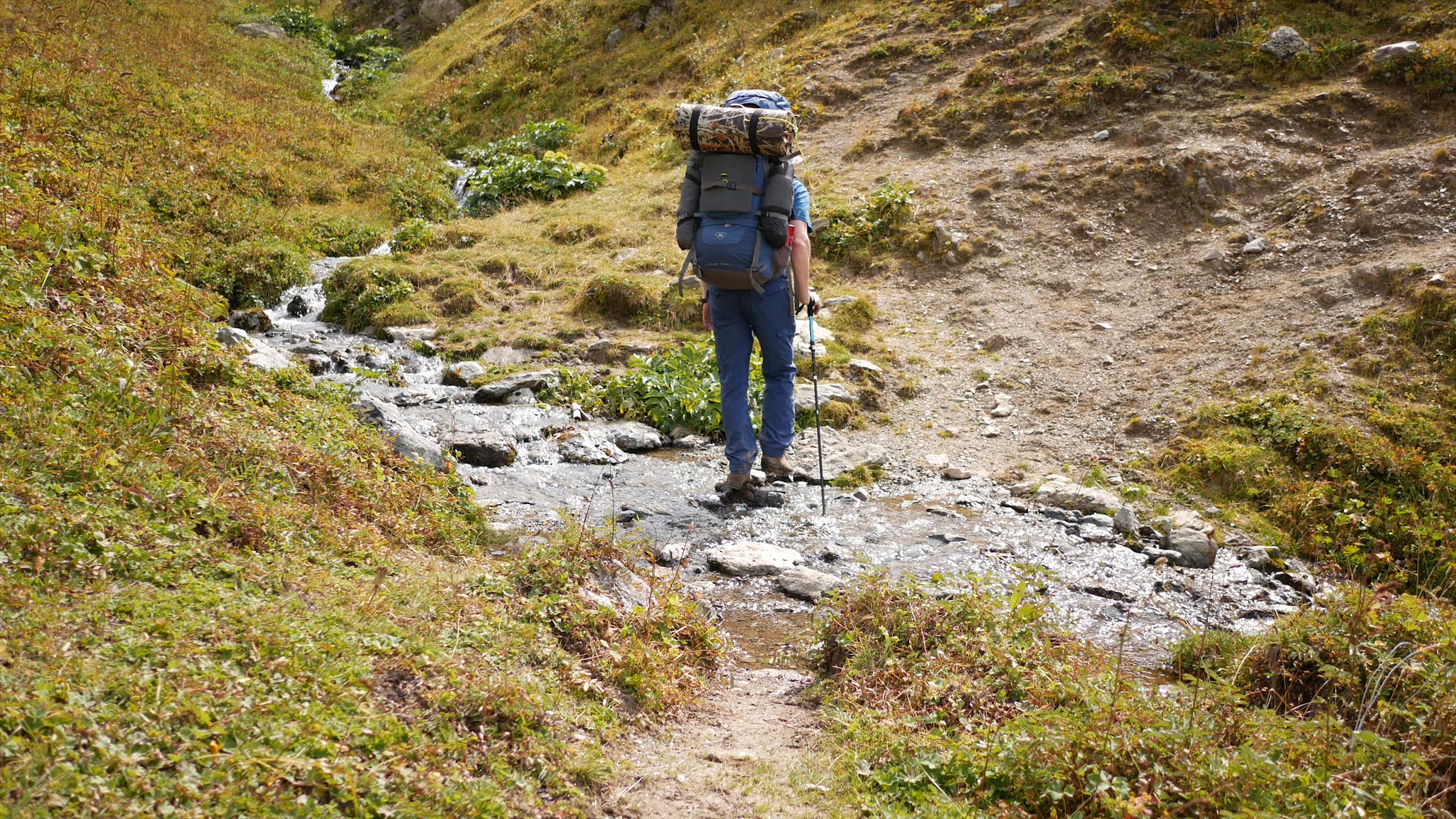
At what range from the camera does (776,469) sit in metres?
8.89

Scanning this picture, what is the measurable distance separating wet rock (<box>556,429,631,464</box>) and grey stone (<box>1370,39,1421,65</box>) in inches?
485

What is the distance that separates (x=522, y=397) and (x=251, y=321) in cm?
518

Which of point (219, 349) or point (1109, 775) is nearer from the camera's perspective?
point (1109, 775)

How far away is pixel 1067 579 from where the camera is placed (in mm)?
7176

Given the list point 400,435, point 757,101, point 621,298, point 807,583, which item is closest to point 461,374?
point 621,298

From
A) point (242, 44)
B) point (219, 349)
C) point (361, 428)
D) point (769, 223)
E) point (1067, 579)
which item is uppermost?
point (242, 44)

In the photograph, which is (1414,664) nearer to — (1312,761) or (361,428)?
(1312,761)

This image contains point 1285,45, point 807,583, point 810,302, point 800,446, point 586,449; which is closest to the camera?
point 807,583

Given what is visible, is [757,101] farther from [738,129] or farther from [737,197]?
[737,197]

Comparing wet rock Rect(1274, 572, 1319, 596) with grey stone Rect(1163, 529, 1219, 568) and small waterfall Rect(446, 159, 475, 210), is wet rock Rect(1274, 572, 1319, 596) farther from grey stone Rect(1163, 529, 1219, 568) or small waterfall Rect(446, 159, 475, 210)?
small waterfall Rect(446, 159, 475, 210)

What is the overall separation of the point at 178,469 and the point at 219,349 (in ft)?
7.41

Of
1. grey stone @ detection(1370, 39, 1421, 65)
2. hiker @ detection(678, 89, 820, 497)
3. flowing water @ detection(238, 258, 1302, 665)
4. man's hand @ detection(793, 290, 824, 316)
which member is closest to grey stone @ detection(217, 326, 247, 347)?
flowing water @ detection(238, 258, 1302, 665)

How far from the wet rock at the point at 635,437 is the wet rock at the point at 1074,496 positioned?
397 cm

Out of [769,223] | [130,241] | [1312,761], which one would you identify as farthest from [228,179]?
[1312,761]
